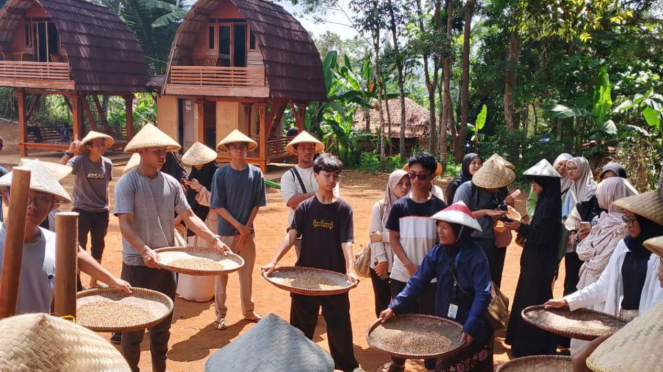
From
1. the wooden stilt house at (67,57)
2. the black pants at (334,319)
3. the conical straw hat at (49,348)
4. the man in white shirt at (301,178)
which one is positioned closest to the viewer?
the conical straw hat at (49,348)

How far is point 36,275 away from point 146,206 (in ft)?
4.58

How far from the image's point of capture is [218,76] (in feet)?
58.4

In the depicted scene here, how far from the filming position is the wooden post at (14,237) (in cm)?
217

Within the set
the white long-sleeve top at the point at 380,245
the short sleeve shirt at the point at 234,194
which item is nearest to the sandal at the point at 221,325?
the short sleeve shirt at the point at 234,194

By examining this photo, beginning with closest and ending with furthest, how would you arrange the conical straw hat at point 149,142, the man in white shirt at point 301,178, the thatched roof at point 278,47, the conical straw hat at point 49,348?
the conical straw hat at point 49,348 < the conical straw hat at point 149,142 < the man in white shirt at point 301,178 < the thatched roof at point 278,47

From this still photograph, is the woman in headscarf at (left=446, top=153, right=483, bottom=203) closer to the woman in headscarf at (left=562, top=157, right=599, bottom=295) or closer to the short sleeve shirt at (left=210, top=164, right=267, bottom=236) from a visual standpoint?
the woman in headscarf at (left=562, top=157, right=599, bottom=295)

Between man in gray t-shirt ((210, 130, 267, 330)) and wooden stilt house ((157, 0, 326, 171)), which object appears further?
wooden stilt house ((157, 0, 326, 171))

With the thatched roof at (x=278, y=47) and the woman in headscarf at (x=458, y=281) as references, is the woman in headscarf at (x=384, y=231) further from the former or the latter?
the thatched roof at (x=278, y=47)

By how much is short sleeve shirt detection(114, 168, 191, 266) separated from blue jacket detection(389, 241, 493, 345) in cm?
178

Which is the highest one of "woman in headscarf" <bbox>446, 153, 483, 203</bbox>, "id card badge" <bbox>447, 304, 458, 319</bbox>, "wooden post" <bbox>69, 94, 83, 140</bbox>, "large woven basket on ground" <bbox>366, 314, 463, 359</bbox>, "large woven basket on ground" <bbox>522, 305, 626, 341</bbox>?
"wooden post" <bbox>69, 94, 83, 140</bbox>

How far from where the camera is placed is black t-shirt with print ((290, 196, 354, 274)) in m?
4.60

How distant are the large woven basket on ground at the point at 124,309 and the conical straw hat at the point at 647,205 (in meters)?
2.67

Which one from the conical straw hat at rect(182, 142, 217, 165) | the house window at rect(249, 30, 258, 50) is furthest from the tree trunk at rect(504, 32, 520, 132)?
the conical straw hat at rect(182, 142, 217, 165)

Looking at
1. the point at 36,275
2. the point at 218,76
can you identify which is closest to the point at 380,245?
the point at 36,275
